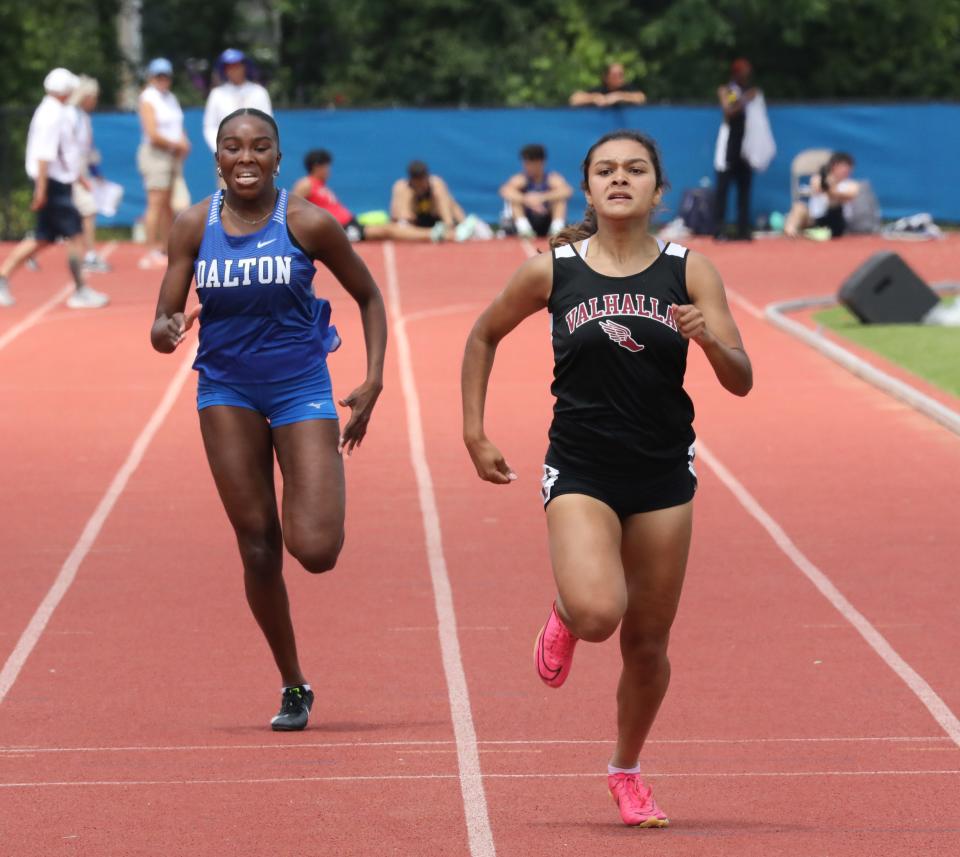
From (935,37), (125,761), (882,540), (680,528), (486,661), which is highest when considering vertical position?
(680,528)

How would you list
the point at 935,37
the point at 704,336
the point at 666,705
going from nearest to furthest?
the point at 704,336 < the point at 666,705 < the point at 935,37

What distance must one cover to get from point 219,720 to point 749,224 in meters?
20.8

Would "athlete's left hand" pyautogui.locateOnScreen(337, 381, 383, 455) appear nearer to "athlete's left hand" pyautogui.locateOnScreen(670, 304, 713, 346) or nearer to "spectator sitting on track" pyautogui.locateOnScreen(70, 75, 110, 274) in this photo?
"athlete's left hand" pyautogui.locateOnScreen(670, 304, 713, 346)

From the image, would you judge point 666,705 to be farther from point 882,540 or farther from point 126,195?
point 126,195

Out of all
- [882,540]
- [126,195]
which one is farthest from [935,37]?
[882,540]

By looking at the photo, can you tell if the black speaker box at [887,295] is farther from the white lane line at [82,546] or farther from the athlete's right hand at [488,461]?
the athlete's right hand at [488,461]

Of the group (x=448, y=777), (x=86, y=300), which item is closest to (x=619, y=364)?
(x=448, y=777)

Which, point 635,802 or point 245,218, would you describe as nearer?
point 635,802

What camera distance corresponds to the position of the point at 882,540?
390 inches

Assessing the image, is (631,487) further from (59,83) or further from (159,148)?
(159,148)

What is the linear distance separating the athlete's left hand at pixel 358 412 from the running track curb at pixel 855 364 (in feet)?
23.5

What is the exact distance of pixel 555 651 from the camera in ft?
18.3

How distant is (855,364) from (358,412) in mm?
9699

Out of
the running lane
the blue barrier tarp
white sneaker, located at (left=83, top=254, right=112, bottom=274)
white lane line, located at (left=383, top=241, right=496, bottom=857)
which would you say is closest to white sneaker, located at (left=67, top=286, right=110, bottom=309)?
white sneaker, located at (left=83, top=254, right=112, bottom=274)
